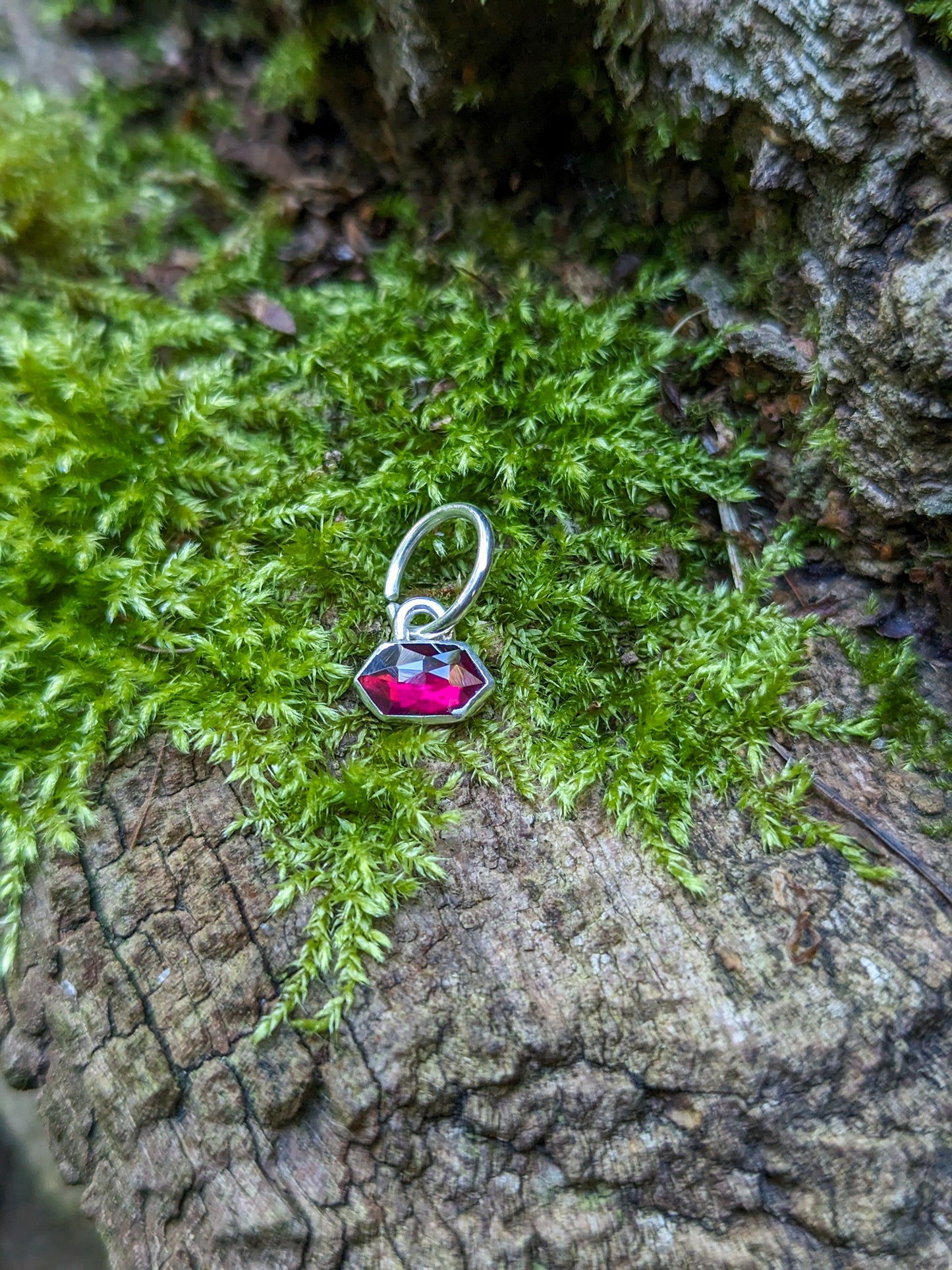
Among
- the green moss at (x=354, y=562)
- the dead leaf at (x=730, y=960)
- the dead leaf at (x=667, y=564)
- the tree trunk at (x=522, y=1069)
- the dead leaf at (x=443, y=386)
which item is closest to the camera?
the tree trunk at (x=522, y=1069)

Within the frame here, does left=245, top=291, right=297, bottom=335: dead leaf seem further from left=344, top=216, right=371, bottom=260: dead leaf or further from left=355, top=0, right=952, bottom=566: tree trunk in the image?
left=355, top=0, right=952, bottom=566: tree trunk

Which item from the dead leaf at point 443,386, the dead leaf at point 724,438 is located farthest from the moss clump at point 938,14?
the dead leaf at point 443,386

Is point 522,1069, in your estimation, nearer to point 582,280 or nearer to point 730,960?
point 730,960

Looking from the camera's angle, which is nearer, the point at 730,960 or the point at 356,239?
the point at 730,960

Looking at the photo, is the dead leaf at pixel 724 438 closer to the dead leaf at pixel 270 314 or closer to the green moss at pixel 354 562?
the green moss at pixel 354 562

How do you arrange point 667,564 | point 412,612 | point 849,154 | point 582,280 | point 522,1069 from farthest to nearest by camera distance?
1. point 582,280
2. point 667,564
3. point 412,612
4. point 849,154
5. point 522,1069

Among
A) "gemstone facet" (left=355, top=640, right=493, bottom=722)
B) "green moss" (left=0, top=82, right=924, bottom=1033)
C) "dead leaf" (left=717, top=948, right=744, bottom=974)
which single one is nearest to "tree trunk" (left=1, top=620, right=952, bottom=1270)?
"dead leaf" (left=717, top=948, right=744, bottom=974)

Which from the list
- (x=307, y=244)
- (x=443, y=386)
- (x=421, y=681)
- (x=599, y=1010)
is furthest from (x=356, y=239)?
(x=599, y=1010)

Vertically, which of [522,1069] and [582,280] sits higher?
[582,280]
